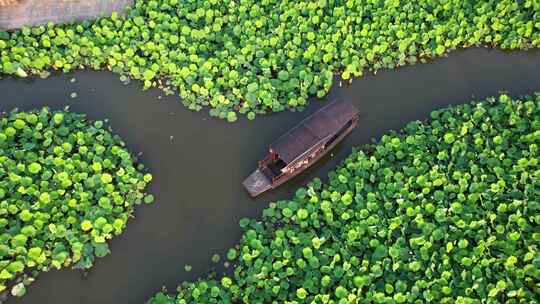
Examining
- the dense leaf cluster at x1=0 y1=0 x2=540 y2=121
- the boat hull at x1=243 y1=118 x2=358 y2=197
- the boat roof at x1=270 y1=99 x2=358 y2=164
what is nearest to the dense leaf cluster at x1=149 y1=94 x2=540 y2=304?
the boat hull at x1=243 y1=118 x2=358 y2=197

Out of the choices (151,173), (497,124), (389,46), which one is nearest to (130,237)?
(151,173)

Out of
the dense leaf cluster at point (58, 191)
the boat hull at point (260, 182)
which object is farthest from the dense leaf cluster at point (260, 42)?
the dense leaf cluster at point (58, 191)

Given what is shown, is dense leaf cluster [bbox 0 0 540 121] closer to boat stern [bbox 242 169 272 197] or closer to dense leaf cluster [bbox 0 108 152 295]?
boat stern [bbox 242 169 272 197]

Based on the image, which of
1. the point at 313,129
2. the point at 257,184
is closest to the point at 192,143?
the point at 257,184

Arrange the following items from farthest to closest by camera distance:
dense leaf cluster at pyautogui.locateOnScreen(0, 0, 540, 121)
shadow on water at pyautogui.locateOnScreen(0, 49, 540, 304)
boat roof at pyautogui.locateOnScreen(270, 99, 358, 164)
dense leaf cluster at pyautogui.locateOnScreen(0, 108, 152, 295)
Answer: dense leaf cluster at pyautogui.locateOnScreen(0, 0, 540, 121) < boat roof at pyautogui.locateOnScreen(270, 99, 358, 164) < shadow on water at pyautogui.locateOnScreen(0, 49, 540, 304) < dense leaf cluster at pyautogui.locateOnScreen(0, 108, 152, 295)

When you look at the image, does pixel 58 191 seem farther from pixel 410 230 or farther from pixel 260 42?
pixel 410 230

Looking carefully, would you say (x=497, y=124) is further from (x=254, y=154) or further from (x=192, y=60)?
(x=192, y=60)
